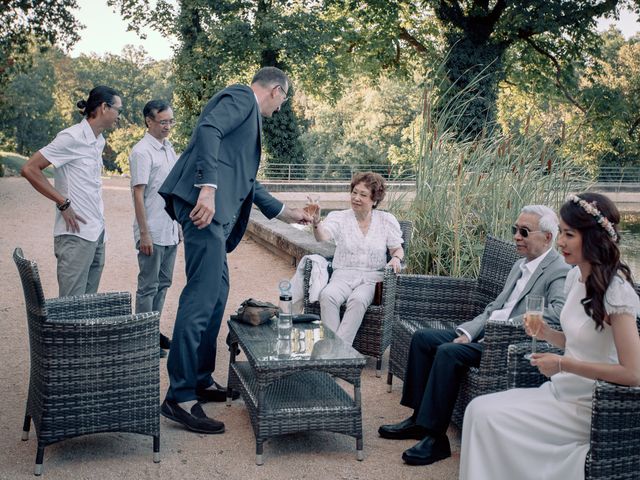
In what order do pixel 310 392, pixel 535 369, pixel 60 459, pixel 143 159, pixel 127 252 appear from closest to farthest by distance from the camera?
pixel 535 369 → pixel 60 459 → pixel 310 392 → pixel 143 159 → pixel 127 252

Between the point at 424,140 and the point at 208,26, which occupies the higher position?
the point at 208,26

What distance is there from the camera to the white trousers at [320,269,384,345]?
15.2 ft

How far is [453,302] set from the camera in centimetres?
451

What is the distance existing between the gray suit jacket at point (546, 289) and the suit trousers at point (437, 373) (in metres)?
0.15

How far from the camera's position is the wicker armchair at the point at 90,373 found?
3.08 m

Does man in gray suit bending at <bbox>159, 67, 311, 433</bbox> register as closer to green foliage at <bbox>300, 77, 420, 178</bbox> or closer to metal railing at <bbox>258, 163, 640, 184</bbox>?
metal railing at <bbox>258, 163, 640, 184</bbox>

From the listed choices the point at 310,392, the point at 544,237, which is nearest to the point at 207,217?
the point at 310,392

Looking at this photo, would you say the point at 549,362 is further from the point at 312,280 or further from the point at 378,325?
the point at 312,280

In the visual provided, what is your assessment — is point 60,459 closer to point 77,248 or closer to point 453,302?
point 77,248

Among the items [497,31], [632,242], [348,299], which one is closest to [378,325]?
[348,299]

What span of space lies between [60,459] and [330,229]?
7.36ft

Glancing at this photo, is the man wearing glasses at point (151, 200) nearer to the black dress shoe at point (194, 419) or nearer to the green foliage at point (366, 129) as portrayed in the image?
the black dress shoe at point (194, 419)

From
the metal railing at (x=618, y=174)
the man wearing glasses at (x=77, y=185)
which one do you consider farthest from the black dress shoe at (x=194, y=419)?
the metal railing at (x=618, y=174)

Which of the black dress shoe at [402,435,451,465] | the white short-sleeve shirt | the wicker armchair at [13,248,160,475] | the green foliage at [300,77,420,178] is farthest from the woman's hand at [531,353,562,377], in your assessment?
the green foliage at [300,77,420,178]
